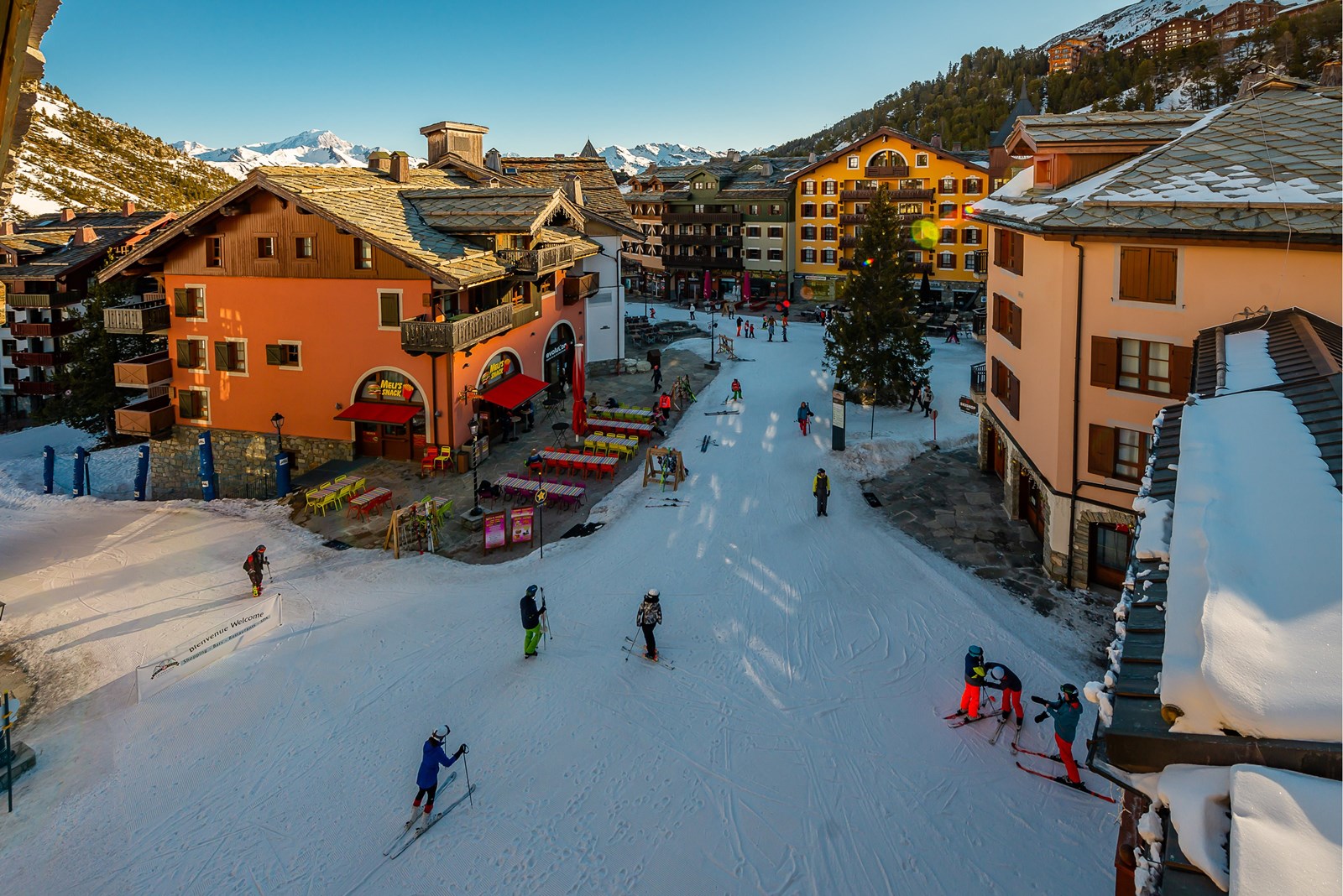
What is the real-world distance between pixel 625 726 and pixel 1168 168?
15459 millimetres

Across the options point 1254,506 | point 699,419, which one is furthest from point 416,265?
point 1254,506

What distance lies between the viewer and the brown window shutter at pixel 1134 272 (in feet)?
54.5

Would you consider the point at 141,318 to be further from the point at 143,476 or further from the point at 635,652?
the point at 635,652

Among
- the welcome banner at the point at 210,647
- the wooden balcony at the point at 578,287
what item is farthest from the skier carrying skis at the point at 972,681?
the wooden balcony at the point at 578,287

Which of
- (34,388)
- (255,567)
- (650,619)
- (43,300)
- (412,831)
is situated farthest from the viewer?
(34,388)

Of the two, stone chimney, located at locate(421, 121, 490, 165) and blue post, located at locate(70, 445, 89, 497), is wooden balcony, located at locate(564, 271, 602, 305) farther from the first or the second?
blue post, located at locate(70, 445, 89, 497)

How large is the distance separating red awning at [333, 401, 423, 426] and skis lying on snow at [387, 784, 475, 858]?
18066 mm

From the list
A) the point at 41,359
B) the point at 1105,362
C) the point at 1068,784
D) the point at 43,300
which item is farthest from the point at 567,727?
the point at 41,359

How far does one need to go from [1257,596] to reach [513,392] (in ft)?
88.0

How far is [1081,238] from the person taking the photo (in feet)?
55.6

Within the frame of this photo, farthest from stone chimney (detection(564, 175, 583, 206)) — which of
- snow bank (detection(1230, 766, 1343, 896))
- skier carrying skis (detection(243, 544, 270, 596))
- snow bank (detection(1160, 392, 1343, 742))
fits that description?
snow bank (detection(1230, 766, 1343, 896))

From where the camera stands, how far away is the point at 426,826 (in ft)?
36.6

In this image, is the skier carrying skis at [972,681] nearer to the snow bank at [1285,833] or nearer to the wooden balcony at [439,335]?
the snow bank at [1285,833]

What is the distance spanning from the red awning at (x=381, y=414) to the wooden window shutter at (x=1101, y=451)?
2047cm
